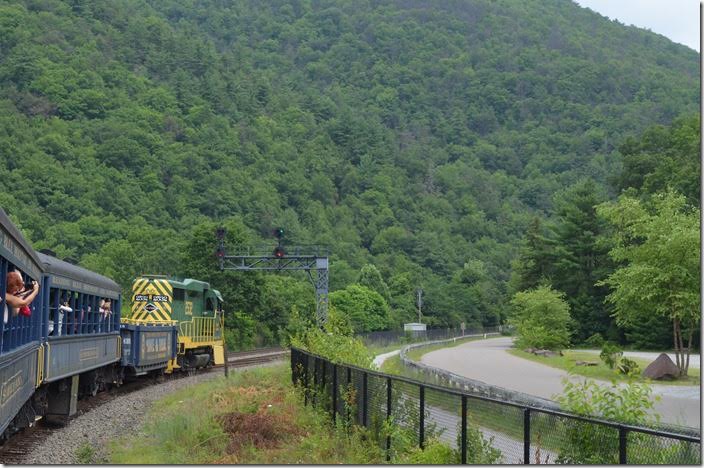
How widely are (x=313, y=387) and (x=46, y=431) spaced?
5445 mm

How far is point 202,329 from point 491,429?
97.6 feet

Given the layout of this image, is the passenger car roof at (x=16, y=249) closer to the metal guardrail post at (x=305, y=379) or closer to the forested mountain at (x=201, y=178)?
the metal guardrail post at (x=305, y=379)

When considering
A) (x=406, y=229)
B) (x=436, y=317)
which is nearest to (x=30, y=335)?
(x=436, y=317)

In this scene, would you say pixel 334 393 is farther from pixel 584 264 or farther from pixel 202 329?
pixel 584 264

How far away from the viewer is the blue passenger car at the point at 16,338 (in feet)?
40.2

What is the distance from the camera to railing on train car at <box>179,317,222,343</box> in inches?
1463

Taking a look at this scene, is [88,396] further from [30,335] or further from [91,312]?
[30,335]

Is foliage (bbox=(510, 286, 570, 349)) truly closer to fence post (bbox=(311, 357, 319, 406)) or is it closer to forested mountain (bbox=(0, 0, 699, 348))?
forested mountain (bbox=(0, 0, 699, 348))

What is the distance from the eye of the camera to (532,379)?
40.4 metres

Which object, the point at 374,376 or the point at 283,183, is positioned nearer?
the point at 374,376

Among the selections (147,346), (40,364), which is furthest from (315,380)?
(147,346)

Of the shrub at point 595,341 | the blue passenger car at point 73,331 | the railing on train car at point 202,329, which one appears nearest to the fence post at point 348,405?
the blue passenger car at point 73,331

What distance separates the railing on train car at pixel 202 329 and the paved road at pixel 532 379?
10.6 meters

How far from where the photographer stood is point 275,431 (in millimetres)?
17453
